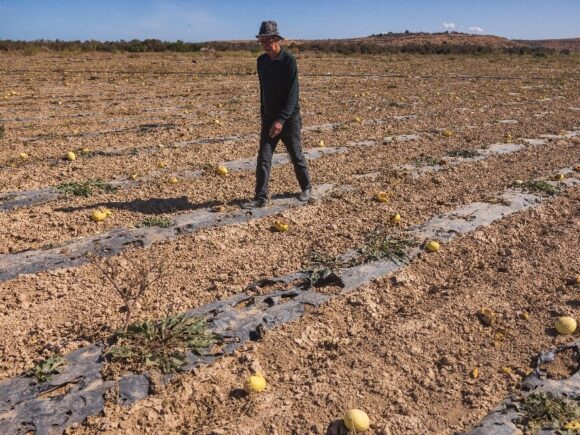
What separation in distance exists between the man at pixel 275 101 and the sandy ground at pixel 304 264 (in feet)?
2.36

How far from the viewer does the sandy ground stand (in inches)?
130

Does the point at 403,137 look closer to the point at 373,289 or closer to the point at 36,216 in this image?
the point at 373,289

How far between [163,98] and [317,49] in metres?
36.8

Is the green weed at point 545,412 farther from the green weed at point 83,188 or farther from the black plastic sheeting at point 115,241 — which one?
the green weed at point 83,188

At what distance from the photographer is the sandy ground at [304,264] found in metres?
3.31

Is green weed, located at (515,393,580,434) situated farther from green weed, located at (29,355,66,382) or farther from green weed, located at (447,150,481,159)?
green weed, located at (447,150,481,159)

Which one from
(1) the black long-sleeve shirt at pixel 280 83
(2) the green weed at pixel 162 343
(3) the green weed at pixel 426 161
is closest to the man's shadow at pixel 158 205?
(1) the black long-sleeve shirt at pixel 280 83

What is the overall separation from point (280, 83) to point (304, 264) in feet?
7.72

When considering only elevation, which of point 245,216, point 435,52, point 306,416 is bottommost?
point 306,416

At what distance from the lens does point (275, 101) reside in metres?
6.05

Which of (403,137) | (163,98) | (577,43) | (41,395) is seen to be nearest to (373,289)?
(41,395)

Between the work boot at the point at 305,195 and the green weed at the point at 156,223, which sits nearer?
the green weed at the point at 156,223

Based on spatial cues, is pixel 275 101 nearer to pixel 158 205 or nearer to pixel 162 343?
pixel 158 205

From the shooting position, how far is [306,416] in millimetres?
3160
